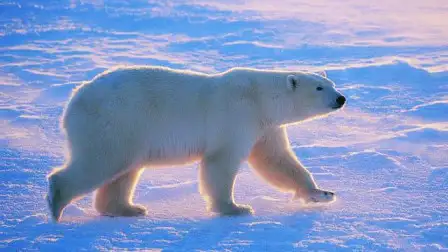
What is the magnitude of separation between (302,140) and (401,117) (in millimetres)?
1662

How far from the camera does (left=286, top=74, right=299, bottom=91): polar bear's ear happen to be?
5434mm

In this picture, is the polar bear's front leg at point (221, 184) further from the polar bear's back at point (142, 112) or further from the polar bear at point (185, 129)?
the polar bear's back at point (142, 112)

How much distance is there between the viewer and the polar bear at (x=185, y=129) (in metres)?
4.90

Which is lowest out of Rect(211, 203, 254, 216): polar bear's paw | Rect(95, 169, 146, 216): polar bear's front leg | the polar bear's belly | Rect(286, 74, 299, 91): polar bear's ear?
Rect(211, 203, 254, 216): polar bear's paw

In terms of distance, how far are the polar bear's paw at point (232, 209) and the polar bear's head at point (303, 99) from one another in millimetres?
859

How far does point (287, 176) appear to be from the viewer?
5.60m

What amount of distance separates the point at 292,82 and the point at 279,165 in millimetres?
716

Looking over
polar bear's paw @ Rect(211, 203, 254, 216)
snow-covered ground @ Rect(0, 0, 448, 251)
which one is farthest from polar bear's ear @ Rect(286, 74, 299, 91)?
polar bear's paw @ Rect(211, 203, 254, 216)

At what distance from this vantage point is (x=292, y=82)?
5.47 m

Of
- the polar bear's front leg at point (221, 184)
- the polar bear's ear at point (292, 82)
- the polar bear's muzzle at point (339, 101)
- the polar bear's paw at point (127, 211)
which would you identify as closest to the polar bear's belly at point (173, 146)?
the polar bear's front leg at point (221, 184)

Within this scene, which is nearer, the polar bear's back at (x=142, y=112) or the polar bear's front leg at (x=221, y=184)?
the polar bear's back at (x=142, y=112)

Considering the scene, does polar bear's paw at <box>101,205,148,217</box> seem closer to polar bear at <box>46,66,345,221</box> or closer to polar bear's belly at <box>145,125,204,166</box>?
polar bear at <box>46,66,345,221</box>

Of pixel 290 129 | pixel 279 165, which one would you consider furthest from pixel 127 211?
pixel 290 129

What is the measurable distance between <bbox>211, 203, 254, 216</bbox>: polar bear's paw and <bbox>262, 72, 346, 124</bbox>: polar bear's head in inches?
33.8
